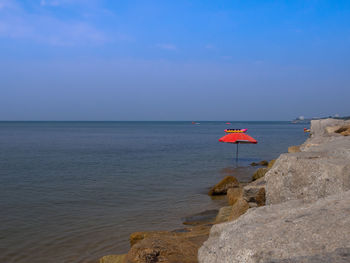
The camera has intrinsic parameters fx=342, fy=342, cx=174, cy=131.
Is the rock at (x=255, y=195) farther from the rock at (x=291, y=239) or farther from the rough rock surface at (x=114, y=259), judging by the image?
the rock at (x=291, y=239)

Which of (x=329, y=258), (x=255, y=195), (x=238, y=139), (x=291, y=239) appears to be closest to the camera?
(x=329, y=258)

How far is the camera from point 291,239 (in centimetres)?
291

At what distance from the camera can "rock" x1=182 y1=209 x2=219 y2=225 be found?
10.00 m

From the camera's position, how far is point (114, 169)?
67.8 ft

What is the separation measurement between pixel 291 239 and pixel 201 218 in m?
7.73

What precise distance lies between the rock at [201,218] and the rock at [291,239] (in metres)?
6.53

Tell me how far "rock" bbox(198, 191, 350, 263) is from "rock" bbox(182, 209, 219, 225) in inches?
257

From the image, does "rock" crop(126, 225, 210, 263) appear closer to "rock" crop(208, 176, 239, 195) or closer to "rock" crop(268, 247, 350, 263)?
"rock" crop(268, 247, 350, 263)

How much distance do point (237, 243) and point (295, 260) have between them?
743 millimetres

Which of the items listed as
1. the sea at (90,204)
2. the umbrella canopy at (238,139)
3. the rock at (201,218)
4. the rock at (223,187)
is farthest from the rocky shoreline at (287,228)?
the umbrella canopy at (238,139)

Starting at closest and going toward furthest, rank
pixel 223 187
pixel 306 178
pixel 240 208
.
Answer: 1. pixel 306 178
2. pixel 240 208
3. pixel 223 187

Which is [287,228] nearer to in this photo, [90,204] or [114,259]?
[114,259]

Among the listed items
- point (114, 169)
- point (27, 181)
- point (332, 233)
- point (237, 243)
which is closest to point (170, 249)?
point (237, 243)

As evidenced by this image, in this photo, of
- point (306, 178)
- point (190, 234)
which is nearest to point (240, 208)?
point (190, 234)
